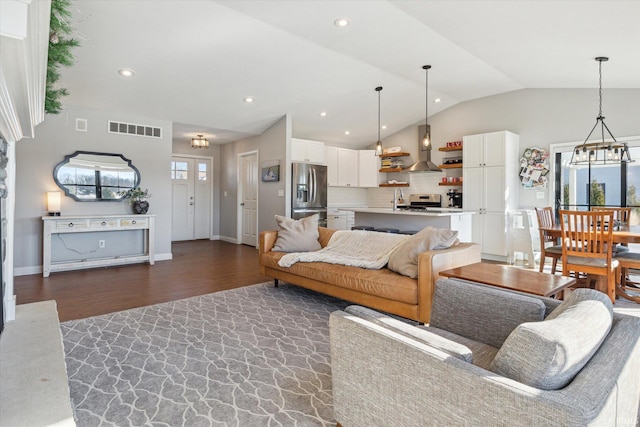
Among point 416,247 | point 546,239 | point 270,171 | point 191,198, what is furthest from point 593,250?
point 191,198

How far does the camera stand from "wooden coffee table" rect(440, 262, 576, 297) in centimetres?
221

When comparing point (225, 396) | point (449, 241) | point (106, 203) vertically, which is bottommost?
point (225, 396)

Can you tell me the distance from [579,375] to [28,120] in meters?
2.95

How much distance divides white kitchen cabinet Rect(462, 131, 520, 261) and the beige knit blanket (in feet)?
11.4

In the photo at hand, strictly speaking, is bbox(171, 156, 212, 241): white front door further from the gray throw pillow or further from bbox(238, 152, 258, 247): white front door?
the gray throw pillow

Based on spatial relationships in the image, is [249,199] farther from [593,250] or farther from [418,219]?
[593,250]

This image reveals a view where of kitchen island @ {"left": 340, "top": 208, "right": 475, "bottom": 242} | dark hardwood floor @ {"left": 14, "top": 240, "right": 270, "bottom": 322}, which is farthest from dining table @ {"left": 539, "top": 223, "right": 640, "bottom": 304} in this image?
dark hardwood floor @ {"left": 14, "top": 240, "right": 270, "bottom": 322}

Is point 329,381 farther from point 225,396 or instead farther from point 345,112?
point 345,112

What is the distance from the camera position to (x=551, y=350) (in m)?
1.02

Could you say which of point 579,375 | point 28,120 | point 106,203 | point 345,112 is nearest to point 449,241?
point 579,375

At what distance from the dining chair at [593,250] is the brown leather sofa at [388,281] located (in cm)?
132

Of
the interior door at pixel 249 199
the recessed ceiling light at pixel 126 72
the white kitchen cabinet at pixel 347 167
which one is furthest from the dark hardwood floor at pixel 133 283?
the white kitchen cabinet at pixel 347 167

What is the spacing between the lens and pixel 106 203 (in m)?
5.62

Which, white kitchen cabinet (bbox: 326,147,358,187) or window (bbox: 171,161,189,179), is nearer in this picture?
white kitchen cabinet (bbox: 326,147,358,187)
